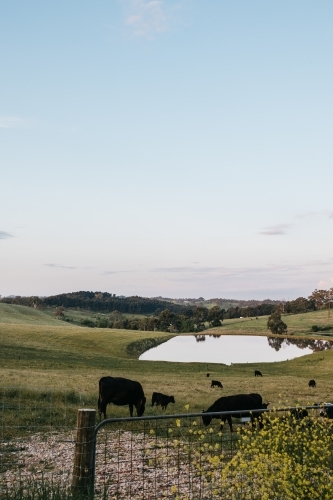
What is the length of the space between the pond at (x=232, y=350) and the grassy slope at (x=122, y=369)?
5816mm

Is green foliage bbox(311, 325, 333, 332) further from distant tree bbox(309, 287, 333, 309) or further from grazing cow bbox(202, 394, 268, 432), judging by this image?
grazing cow bbox(202, 394, 268, 432)

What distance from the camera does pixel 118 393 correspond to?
19219 millimetres

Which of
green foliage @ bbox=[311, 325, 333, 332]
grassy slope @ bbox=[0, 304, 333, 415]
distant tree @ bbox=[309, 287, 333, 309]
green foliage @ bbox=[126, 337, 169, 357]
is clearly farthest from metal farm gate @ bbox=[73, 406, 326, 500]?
distant tree @ bbox=[309, 287, 333, 309]

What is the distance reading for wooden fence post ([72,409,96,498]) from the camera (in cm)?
645

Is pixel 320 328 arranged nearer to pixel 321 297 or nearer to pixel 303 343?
pixel 303 343

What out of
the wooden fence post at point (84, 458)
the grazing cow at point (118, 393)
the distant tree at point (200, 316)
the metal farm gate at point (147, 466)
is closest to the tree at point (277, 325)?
the distant tree at point (200, 316)

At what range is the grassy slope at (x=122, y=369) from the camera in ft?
92.2

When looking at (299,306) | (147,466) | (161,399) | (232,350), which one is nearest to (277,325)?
(232,350)

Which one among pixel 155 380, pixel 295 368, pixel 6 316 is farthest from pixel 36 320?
pixel 155 380

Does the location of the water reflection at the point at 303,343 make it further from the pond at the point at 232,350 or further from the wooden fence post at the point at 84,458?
the wooden fence post at the point at 84,458

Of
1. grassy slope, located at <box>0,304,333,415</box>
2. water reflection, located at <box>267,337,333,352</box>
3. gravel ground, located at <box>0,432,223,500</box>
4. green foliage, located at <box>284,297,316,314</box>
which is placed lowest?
water reflection, located at <box>267,337,333,352</box>

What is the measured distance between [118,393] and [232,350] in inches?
3103

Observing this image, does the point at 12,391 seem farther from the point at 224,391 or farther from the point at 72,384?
the point at 224,391

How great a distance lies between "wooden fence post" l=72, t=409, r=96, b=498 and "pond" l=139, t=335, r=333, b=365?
66.2 meters
